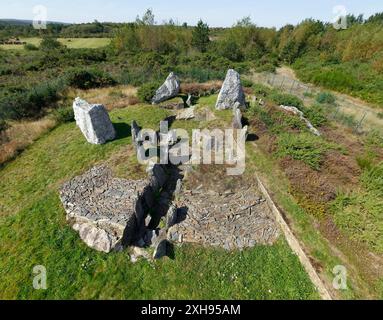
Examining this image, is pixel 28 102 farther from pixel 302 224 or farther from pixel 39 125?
pixel 302 224

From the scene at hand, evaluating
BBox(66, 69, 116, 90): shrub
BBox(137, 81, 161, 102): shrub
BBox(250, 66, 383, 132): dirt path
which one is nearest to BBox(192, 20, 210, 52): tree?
BBox(250, 66, 383, 132): dirt path

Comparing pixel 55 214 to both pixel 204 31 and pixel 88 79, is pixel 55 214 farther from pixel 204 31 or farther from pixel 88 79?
pixel 204 31

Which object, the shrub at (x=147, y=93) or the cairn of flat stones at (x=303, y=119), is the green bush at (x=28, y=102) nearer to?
the shrub at (x=147, y=93)

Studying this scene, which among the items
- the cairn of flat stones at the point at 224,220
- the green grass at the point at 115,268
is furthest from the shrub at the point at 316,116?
the green grass at the point at 115,268

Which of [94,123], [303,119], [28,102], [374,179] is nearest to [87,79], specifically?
[28,102]

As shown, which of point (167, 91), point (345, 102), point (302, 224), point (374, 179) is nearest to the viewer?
point (302, 224)
